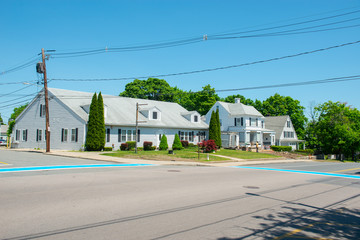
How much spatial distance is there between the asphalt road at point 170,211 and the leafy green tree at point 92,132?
21.2 m

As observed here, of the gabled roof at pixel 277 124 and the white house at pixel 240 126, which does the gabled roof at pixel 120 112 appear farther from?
the gabled roof at pixel 277 124

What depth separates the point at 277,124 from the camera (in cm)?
6638

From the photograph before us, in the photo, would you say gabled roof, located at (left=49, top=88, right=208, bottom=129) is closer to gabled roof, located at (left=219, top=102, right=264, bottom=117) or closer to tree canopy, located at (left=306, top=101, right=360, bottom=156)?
gabled roof, located at (left=219, top=102, right=264, bottom=117)

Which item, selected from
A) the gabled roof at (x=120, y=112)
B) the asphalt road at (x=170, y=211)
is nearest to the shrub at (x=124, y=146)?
the gabled roof at (x=120, y=112)

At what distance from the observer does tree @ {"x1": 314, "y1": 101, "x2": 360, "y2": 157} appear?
53.1 m

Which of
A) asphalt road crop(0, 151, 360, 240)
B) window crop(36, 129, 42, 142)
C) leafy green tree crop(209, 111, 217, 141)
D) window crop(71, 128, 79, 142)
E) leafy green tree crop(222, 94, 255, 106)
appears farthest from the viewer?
leafy green tree crop(222, 94, 255, 106)

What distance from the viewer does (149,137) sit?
40469 millimetres

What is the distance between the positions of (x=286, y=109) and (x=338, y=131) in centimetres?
2753

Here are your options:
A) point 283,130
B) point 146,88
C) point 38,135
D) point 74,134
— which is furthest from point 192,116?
point 146,88

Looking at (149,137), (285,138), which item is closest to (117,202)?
(149,137)

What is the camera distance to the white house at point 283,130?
64688 mm

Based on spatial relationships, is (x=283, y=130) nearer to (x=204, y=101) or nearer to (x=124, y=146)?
(x=204, y=101)

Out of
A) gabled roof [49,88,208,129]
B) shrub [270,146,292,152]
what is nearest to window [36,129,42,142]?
gabled roof [49,88,208,129]

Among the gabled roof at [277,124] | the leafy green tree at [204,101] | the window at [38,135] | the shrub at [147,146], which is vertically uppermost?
the leafy green tree at [204,101]
